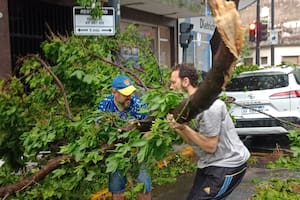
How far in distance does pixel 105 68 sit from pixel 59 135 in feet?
3.82

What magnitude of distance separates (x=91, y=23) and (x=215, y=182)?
3.16 m

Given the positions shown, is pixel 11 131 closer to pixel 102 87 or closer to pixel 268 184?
pixel 102 87

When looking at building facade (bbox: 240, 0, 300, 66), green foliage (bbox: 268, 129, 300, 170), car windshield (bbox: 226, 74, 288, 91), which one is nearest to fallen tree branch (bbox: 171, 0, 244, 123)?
green foliage (bbox: 268, 129, 300, 170)

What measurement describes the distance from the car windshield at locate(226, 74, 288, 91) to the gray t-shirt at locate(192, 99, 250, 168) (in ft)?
16.7

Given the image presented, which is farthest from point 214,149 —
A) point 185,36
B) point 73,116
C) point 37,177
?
point 185,36

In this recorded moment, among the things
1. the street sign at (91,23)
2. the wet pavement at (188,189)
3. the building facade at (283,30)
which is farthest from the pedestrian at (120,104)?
the building facade at (283,30)

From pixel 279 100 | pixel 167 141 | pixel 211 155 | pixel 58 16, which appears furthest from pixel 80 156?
pixel 58 16

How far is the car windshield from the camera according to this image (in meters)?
8.28

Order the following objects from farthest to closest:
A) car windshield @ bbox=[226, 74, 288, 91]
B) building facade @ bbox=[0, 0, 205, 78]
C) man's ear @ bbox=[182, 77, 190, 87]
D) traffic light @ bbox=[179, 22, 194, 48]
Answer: traffic light @ bbox=[179, 22, 194, 48], car windshield @ bbox=[226, 74, 288, 91], building facade @ bbox=[0, 0, 205, 78], man's ear @ bbox=[182, 77, 190, 87]

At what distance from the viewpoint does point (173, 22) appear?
15211 millimetres

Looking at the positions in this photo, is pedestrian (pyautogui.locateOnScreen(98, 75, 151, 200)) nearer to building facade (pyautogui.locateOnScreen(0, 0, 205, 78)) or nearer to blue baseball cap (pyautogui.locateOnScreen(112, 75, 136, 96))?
blue baseball cap (pyautogui.locateOnScreen(112, 75, 136, 96))

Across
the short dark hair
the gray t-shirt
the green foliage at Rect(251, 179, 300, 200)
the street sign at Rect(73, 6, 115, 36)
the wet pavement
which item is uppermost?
the street sign at Rect(73, 6, 115, 36)

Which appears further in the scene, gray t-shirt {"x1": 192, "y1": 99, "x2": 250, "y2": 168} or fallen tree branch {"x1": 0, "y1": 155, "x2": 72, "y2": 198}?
fallen tree branch {"x1": 0, "y1": 155, "x2": 72, "y2": 198}

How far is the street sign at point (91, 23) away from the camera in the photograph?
5484 millimetres
